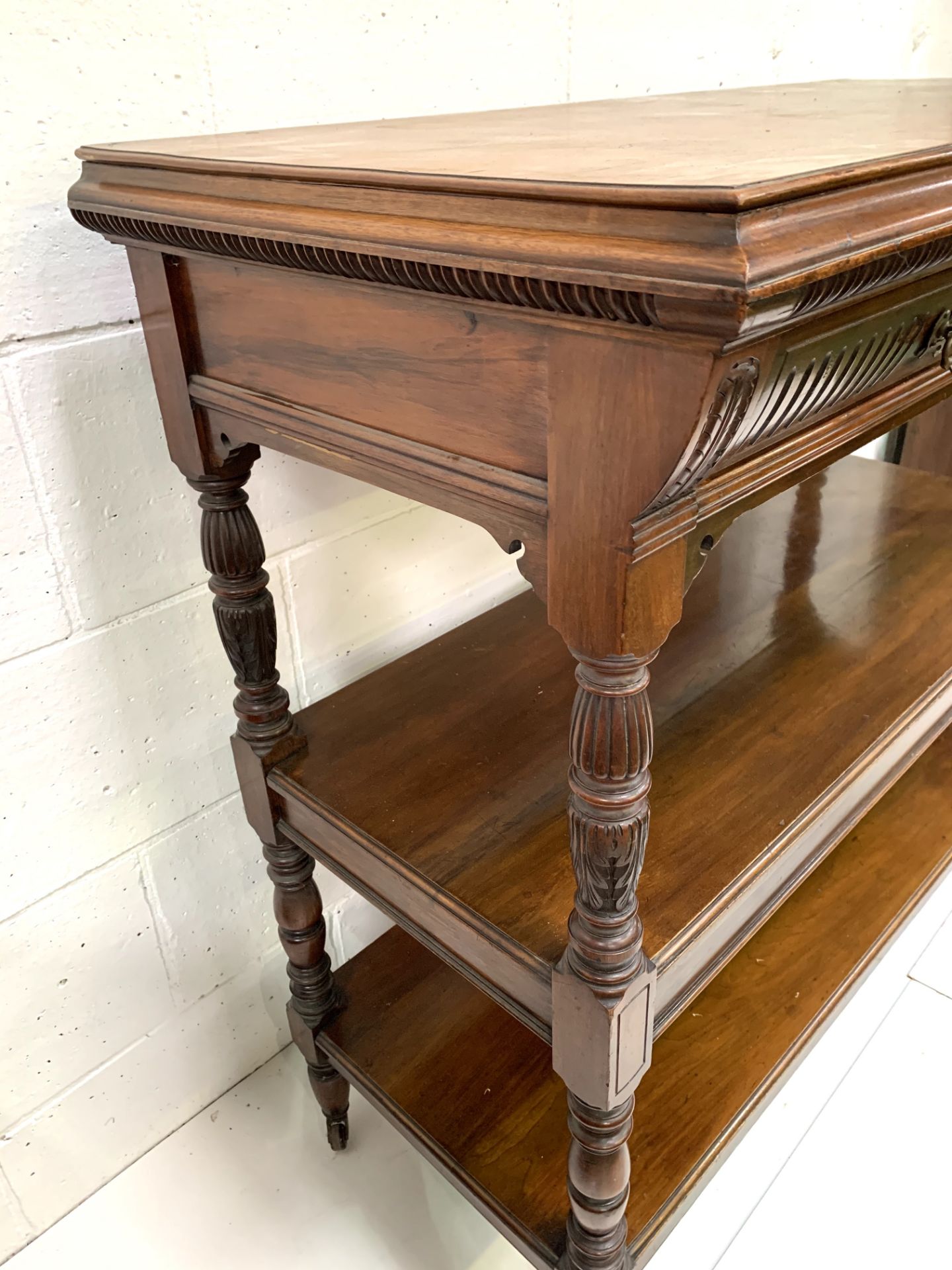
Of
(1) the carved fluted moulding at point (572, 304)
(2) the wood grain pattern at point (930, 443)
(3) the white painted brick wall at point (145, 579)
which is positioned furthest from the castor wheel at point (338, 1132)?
(2) the wood grain pattern at point (930, 443)

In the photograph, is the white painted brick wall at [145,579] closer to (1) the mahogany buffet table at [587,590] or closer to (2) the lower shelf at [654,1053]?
(1) the mahogany buffet table at [587,590]

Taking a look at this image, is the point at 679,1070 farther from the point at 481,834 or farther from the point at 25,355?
the point at 25,355

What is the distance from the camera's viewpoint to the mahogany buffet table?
0.48m

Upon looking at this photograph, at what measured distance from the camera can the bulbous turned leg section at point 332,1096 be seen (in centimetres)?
116

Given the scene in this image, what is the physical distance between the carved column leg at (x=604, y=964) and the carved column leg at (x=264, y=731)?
0.40 meters

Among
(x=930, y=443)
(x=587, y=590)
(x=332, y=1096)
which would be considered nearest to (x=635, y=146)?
(x=587, y=590)

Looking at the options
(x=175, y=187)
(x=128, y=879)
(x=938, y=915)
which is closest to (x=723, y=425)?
(x=175, y=187)

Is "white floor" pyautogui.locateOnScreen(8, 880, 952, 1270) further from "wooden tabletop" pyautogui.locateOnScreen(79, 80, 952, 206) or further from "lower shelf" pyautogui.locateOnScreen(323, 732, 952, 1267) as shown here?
"wooden tabletop" pyautogui.locateOnScreen(79, 80, 952, 206)

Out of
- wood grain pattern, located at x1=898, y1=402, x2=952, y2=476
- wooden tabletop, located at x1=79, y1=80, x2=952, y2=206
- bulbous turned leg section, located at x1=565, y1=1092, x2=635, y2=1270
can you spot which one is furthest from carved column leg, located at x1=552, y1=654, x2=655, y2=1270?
wood grain pattern, located at x1=898, y1=402, x2=952, y2=476

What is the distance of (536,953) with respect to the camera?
2.49 ft

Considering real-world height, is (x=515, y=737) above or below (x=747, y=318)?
below

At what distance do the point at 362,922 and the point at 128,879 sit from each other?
→ 1.31 feet

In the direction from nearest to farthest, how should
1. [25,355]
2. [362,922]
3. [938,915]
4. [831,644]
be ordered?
[25,355] < [831,644] < [362,922] < [938,915]

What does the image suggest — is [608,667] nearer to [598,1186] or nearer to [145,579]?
[598,1186]
